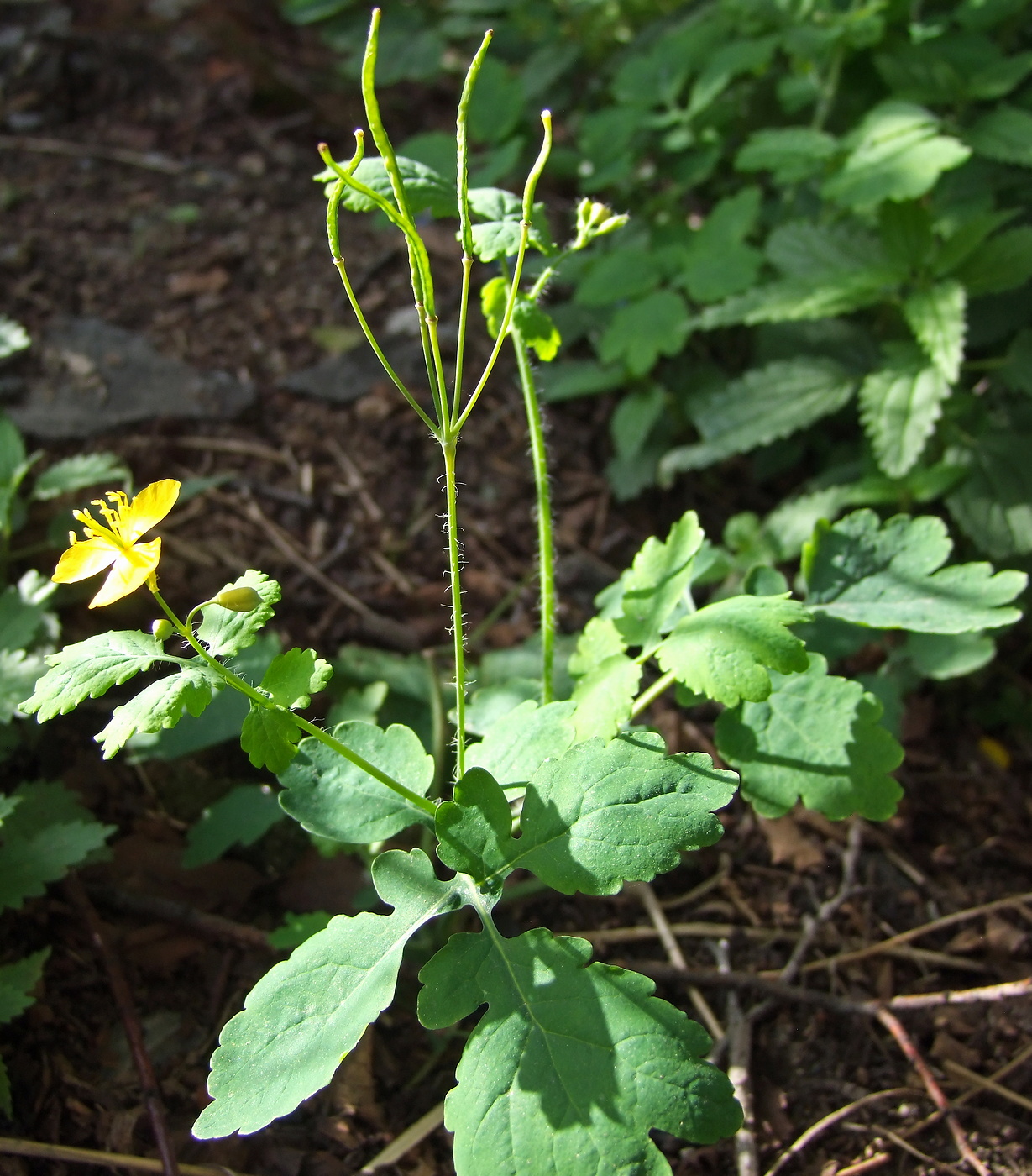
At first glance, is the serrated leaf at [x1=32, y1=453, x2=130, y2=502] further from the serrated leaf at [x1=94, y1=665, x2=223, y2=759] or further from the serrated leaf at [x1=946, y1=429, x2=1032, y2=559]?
the serrated leaf at [x1=946, y1=429, x2=1032, y2=559]

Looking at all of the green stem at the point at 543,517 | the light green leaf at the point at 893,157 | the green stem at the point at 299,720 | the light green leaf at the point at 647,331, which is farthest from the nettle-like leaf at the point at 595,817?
the light green leaf at the point at 893,157

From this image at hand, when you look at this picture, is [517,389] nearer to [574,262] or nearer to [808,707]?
[574,262]

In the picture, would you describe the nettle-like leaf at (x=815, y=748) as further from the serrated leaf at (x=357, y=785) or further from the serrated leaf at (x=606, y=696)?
the serrated leaf at (x=357, y=785)

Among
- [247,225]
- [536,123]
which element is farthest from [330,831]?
[536,123]

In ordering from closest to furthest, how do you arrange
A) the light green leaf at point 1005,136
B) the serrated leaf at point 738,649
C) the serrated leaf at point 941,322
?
the serrated leaf at point 738,649 < the serrated leaf at point 941,322 < the light green leaf at point 1005,136

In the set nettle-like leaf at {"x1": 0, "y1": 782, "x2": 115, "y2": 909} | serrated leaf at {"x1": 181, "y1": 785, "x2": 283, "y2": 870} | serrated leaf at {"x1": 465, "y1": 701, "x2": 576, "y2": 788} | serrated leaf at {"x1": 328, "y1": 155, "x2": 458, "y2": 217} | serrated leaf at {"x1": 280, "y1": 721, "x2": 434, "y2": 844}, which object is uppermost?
serrated leaf at {"x1": 328, "y1": 155, "x2": 458, "y2": 217}

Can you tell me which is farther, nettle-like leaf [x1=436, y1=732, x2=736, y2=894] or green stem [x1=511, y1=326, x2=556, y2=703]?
green stem [x1=511, y1=326, x2=556, y2=703]

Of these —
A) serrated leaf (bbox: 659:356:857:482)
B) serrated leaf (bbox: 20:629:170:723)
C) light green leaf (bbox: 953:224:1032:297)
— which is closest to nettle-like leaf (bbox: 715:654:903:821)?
serrated leaf (bbox: 20:629:170:723)
